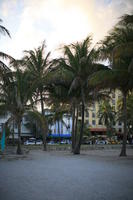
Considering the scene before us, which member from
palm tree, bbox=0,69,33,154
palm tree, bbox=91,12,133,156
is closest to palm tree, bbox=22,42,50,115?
palm tree, bbox=0,69,33,154

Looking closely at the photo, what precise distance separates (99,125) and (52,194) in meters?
81.9

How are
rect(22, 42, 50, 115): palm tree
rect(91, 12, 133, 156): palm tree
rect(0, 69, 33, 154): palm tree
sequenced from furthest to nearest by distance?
rect(22, 42, 50, 115): palm tree → rect(0, 69, 33, 154): palm tree → rect(91, 12, 133, 156): palm tree

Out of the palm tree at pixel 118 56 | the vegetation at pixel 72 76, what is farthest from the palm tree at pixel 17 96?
the palm tree at pixel 118 56

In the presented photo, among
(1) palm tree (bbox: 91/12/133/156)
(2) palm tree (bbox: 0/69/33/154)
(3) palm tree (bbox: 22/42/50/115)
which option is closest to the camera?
(1) palm tree (bbox: 91/12/133/156)

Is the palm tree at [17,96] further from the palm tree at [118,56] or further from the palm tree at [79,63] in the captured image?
the palm tree at [118,56]

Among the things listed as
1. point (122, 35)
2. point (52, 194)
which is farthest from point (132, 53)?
point (52, 194)

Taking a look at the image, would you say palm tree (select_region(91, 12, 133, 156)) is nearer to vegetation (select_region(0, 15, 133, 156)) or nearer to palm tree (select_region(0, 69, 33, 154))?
vegetation (select_region(0, 15, 133, 156))

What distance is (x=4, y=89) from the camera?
1858 cm

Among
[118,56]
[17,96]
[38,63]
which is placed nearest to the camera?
[118,56]

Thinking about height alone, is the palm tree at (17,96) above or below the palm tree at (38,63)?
below

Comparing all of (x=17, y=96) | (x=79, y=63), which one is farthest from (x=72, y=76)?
(x=17, y=96)

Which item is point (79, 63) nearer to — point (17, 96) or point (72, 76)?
point (72, 76)

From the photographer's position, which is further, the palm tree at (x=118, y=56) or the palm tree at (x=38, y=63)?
the palm tree at (x=38, y=63)

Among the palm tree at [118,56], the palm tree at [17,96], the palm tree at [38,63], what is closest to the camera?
the palm tree at [118,56]
